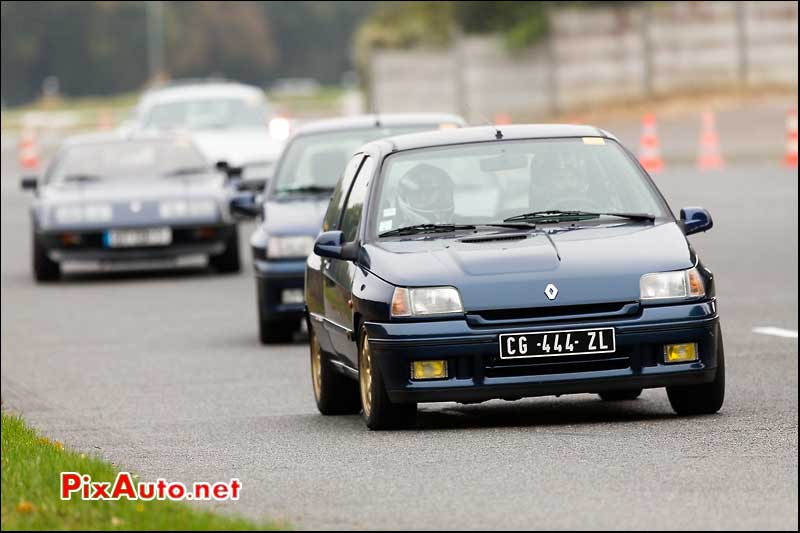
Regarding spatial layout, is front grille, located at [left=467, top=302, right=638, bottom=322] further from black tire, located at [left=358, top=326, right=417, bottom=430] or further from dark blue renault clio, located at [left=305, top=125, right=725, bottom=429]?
black tire, located at [left=358, top=326, right=417, bottom=430]

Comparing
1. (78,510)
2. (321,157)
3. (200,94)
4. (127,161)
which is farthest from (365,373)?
(200,94)

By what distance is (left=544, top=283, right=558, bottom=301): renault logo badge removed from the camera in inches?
399

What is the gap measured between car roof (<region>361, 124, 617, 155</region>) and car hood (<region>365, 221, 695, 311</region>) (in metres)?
0.88

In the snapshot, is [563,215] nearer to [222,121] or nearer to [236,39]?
[222,121]

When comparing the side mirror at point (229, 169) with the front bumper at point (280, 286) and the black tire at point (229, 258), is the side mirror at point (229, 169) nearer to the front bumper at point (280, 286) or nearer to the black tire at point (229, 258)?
the black tire at point (229, 258)

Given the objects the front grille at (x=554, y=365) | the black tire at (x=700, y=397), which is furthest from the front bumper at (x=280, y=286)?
the front grille at (x=554, y=365)

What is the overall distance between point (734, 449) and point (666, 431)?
0.77m

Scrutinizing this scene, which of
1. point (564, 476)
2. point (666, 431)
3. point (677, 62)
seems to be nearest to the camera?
point (564, 476)

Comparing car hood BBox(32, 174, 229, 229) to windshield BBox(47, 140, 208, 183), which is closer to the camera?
car hood BBox(32, 174, 229, 229)

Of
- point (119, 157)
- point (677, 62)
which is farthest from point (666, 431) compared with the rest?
point (677, 62)

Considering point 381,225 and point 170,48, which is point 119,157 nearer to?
point 381,225

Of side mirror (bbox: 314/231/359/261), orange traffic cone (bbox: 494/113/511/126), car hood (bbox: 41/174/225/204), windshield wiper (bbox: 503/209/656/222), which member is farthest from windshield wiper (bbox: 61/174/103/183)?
orange traffic cone (bbox: 494/113/511/126)

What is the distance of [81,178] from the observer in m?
24.0

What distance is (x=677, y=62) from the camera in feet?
155
